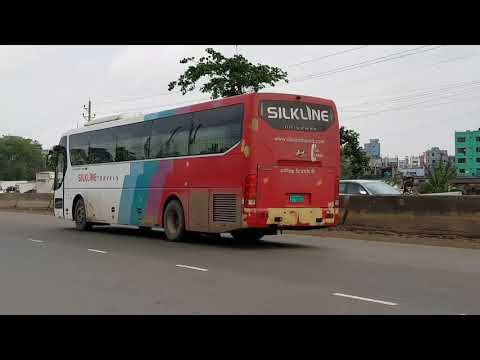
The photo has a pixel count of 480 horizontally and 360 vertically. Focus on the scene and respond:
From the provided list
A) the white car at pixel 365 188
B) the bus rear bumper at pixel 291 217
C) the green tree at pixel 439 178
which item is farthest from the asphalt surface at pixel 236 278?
the green tree at pixel 439 178

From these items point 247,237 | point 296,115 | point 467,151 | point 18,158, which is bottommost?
point 247,237

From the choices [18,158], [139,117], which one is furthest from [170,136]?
[18,158]

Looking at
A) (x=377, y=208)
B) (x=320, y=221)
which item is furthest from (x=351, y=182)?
(x=320, y=221)

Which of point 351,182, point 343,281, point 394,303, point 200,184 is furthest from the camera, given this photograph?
point 351,182

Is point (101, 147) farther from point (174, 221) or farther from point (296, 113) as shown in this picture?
point (296, 113)

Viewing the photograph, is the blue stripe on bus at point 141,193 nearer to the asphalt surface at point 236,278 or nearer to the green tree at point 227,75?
the asphalt surface at point 236,278

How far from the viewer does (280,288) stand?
8742 millimetres

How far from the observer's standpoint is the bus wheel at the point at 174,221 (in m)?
15.9

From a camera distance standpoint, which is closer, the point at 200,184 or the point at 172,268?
the point at 172,268

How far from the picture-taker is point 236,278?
384 inches

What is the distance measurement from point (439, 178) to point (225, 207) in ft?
47.3

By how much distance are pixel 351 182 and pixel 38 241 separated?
9.89 m

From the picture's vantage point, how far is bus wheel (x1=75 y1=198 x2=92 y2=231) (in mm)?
20878

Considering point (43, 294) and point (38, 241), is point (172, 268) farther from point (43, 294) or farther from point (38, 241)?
point (38, 241)
